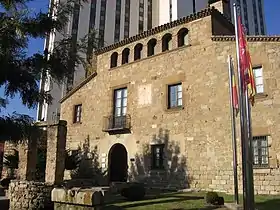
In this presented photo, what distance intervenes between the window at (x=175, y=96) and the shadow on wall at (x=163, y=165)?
158 cm

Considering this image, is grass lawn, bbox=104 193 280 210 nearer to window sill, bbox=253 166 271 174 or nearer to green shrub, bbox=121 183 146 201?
green shrub, bbox=121 183 146 201

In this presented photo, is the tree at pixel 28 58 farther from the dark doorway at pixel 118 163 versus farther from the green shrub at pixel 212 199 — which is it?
the dark doorway at pixel 118 163

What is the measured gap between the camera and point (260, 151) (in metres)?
14.8

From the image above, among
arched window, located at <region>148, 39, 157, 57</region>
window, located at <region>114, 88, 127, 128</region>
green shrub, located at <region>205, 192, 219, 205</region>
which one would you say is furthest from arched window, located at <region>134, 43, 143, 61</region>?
green shrub, located at <region>205, 192, 219, 205</region>

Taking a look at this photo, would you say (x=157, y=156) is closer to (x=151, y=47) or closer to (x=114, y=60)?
(x=151, y=47)

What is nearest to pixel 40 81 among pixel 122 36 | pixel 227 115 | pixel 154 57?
pixel 227 115

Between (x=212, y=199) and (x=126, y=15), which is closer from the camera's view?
(x=212, y=199)

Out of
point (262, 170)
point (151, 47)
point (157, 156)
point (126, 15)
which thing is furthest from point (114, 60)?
point (126, 15)

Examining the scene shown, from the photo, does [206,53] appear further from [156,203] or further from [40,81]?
[40,81]

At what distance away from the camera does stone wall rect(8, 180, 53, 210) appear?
1304cm

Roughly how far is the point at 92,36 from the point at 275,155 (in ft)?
34.4

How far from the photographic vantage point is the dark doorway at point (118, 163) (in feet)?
67.8

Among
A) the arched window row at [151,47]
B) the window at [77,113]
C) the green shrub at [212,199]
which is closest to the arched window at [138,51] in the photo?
the arched window row at [151,47]

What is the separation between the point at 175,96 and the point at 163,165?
153 inches
